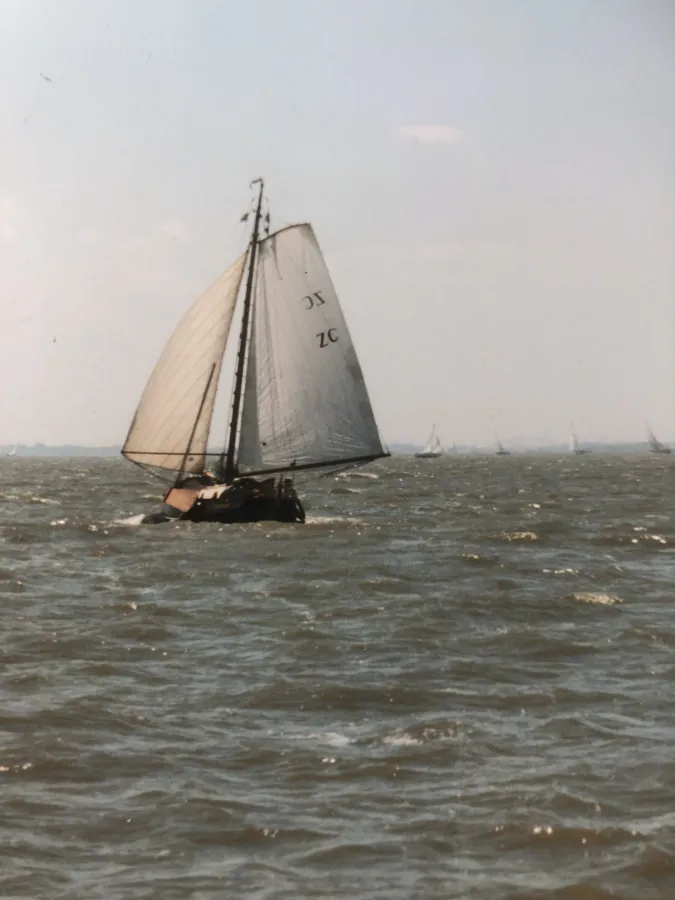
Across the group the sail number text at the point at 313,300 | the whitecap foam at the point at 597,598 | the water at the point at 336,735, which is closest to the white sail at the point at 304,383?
the sail number text at the point at 313,300

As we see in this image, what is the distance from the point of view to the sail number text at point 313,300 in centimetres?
3956

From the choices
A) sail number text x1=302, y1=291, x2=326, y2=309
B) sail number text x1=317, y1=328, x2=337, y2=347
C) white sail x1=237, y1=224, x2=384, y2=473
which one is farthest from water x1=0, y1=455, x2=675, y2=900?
sail number text x1=302, y1=291, x2=326, y2=309

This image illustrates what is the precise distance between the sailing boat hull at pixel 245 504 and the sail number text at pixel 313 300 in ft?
21.3

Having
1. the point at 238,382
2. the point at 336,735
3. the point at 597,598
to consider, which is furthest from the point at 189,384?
the point at 336,735

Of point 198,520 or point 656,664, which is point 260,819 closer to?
point 656,664

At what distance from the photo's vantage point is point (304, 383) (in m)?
39.3

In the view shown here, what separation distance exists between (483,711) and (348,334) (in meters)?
27.6

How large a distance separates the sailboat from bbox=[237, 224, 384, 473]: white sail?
4cm

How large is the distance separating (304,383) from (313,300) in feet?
10.2

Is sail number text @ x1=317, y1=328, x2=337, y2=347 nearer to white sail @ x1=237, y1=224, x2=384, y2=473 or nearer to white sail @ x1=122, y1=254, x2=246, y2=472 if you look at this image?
white sail @ x1=237, y1=224, x2=384, y2=473

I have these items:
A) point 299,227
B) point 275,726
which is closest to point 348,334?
point 299,227

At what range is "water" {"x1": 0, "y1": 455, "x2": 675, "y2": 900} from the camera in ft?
27.0

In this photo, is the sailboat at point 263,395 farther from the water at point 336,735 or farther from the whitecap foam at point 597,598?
the whitecap foam at point 597,598

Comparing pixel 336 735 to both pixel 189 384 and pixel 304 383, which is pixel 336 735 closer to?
pixel 304 383
